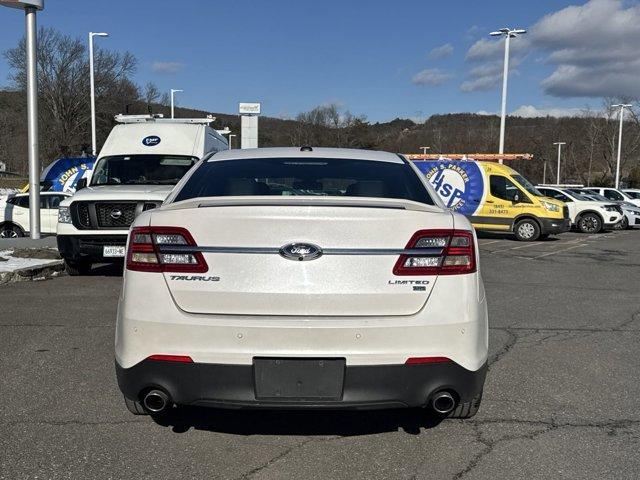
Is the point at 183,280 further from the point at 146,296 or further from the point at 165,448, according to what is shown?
the point at 165,448

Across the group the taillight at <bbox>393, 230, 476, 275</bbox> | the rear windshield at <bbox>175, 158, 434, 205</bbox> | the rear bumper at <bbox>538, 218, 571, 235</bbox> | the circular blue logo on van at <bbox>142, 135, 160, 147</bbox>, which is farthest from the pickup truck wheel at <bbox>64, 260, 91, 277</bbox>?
the rear bumper at <bbox>538, 218, 571, 235</bbox>

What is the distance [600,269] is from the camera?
12508 millimetres

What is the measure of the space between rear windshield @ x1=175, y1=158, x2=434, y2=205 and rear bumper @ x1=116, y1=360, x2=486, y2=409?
1069mm

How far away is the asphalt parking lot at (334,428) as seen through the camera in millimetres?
3377

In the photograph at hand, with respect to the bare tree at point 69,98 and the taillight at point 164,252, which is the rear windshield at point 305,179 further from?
the bare tree at point 69,98

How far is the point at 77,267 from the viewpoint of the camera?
1025cm

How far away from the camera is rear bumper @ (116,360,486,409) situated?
10.1ft

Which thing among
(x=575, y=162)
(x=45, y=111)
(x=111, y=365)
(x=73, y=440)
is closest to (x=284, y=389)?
(x=73, y=440)

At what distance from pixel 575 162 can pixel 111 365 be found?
83439 mm

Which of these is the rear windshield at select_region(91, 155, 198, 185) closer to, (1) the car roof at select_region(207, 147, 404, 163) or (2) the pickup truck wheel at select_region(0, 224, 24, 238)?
(2) the pickup truck wheel at select_region(0, 224, 24, 238)

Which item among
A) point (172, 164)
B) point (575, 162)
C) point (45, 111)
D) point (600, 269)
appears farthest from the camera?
point (575, 162)

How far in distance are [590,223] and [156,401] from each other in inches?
923

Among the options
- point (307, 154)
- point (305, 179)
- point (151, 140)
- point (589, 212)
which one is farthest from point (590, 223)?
point (305, 179)

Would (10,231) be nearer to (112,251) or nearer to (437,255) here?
(112,251)
